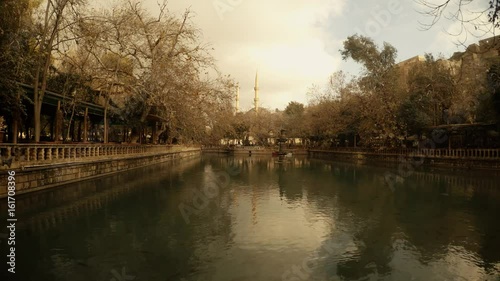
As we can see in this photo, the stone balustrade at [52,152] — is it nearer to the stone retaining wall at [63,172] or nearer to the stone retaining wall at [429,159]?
the stone retaining wall at [63,172]

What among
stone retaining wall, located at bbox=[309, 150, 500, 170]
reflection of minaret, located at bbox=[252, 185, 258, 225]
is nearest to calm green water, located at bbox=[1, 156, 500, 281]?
reflection of minaret, located at bbox=[252, 185, 258, 225]

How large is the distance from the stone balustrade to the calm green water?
139cm

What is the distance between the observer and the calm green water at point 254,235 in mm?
6613

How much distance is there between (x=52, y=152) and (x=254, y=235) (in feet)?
37.7

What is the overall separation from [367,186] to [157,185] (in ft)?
35.3

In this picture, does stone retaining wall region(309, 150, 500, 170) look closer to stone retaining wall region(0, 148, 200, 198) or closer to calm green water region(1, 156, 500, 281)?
Result: calm green water region(1, 156, 500, 281)

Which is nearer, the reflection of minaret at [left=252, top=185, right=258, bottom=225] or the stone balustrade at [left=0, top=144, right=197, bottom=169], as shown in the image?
the reflection of minaret at [left=252, top=185, right=258, bottom=225]

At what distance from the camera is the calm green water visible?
6.61 meters

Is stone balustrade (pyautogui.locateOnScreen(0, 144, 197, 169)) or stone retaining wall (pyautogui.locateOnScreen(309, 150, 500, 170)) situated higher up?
stone balustrade (pyautogui.locateOnScreen(0, 144, 197, 169))

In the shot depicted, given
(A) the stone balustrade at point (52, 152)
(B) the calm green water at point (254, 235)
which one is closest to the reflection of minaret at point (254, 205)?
(B) the calm green water at point (254, 235)

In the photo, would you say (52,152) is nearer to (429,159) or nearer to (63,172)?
(63,172)

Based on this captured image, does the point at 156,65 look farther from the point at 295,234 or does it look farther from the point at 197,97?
the point at 295,234

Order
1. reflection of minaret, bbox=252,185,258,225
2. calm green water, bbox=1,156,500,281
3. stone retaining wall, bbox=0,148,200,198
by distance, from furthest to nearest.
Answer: stone retaining wall, bbox=0,148,200,198, reflection of minaret, bbox=252,185,258,225, calm green water, bbox=1,156,500,281

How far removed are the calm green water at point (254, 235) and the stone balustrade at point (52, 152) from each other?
1393 mm
